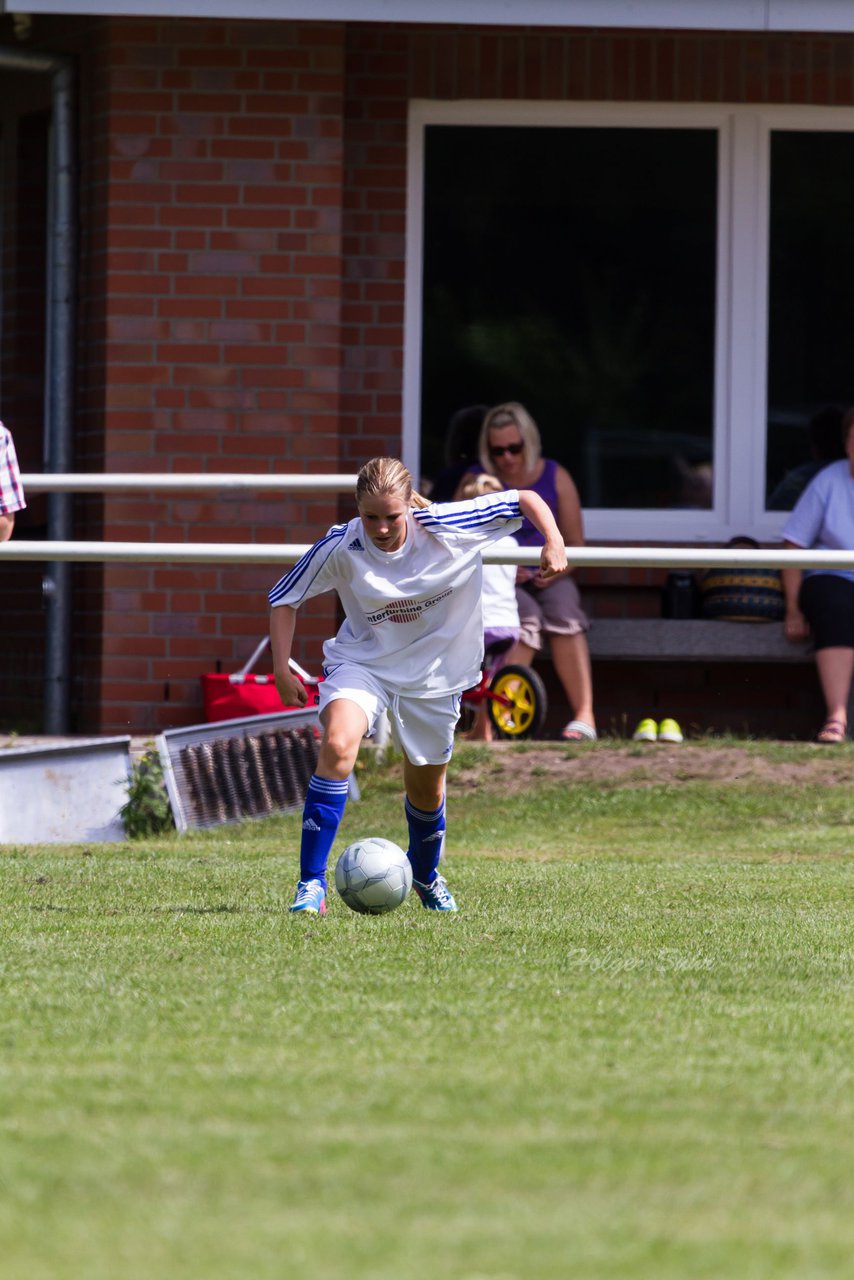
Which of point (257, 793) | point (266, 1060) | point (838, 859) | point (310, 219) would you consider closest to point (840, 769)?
point (838, 859)

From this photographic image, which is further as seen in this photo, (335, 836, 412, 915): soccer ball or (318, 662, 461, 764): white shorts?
(318, 662, 461, 764): white shorts

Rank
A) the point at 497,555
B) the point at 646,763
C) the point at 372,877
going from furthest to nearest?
the point at 646,763 → the point at 497,555 → the point at 372,877

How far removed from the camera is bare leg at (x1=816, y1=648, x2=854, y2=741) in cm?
958

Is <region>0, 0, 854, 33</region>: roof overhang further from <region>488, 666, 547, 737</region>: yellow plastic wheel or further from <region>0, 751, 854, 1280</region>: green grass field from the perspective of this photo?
<region>0, 751, 854, 1280</region>: green grass field

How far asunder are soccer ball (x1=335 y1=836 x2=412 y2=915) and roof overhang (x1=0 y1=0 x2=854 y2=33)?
4.99 metres

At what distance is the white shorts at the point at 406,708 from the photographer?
582 centimetres

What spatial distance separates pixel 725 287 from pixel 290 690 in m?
5.75

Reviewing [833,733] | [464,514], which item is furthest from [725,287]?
[464,514]

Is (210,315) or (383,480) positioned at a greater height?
(210,315)

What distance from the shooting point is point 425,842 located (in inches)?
237

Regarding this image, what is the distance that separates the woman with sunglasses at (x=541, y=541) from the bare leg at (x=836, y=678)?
1094mm

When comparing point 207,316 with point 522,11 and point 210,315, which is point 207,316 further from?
point 522,11

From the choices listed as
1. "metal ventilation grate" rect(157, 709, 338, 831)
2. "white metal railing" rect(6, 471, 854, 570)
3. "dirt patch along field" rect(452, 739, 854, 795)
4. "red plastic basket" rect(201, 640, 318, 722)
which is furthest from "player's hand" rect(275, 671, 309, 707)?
"red plastic basket" rect(201, 640, 318, 722)

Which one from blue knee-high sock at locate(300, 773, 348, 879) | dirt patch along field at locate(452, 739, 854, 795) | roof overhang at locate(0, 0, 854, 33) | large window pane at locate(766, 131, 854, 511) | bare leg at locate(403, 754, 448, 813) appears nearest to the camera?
blue knee-high sock at locate(300, 773, 348, 879)
